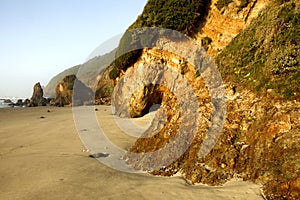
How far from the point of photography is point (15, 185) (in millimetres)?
5914

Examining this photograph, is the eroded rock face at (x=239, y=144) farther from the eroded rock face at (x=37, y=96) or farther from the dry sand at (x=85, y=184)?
the eroded rock face at (x=37, y=96)

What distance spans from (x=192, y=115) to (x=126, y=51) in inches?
354

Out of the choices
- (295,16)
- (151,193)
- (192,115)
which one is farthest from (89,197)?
(295,16)

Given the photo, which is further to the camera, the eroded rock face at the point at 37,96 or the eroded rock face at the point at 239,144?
the eroded rock face at the point at 37,96

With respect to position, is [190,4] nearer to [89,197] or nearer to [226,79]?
[226,79]

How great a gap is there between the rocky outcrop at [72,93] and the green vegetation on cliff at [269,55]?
112 feet

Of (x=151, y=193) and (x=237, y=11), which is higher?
(x=237, y=11)

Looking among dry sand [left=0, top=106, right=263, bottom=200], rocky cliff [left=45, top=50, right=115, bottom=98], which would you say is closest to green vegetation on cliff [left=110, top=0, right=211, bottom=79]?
dry sand [left=0, top=106, right=263, bottom=200]

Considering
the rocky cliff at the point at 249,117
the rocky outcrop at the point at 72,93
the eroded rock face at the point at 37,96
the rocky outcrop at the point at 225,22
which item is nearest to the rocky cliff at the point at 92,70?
the rocky outcrop at the point at 72,93

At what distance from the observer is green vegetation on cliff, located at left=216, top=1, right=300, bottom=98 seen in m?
6.88

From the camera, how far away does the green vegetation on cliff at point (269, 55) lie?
688 cm

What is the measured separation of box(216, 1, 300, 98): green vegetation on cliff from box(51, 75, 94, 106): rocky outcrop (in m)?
34.0

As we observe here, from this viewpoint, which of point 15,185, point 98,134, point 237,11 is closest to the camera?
point 15,185

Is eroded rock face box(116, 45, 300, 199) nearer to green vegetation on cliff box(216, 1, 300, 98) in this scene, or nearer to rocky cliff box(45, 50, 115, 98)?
green vegetation on cliff box(216, 1, 300, 98)
